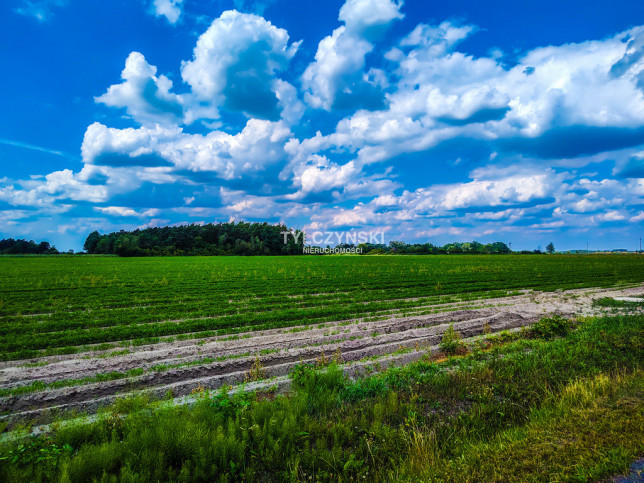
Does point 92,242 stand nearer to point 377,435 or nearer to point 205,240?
point 205,240

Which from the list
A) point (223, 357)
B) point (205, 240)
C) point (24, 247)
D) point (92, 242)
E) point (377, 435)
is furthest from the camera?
point (92, 242)

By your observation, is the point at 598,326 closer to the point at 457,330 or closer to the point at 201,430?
the point at 457,330

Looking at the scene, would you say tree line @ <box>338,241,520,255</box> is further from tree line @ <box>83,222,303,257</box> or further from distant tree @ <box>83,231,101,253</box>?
distant tree @ <box>83,231,101,253</box>

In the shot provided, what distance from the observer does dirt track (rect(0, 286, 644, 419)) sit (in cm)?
729

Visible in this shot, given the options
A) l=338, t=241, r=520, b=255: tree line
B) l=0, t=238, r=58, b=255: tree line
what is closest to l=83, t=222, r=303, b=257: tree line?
l=0, t=238, r=58, b=255: tree line

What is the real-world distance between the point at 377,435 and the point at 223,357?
19.8ft

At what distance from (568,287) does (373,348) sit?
27.0 m

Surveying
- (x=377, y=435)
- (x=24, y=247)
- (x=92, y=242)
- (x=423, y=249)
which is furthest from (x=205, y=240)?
(x=377, y=435)

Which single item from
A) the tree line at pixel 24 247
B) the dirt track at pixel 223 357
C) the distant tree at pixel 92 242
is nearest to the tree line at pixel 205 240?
the distant tree at pixel 92 242

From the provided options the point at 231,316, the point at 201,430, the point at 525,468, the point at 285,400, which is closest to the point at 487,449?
the point at 525,468

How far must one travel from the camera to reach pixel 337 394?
259 inches

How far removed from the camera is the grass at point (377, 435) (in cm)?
415

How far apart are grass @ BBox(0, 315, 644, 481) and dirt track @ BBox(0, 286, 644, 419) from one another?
1.75m

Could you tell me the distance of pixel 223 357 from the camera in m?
9.52
